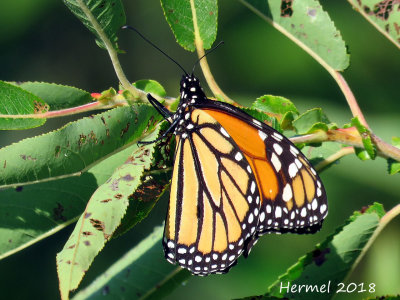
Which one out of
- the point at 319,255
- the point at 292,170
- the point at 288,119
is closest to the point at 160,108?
the point at 288,119

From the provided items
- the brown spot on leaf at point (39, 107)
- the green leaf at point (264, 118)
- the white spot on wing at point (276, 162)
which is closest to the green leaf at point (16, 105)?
the brown spot on leaf at point (39, 107)

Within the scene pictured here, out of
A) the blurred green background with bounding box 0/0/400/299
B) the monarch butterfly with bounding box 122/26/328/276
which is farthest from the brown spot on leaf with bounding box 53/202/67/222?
the blurred green background with bounding box 0/0/400/299

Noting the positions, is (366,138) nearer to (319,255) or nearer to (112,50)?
(319,255)

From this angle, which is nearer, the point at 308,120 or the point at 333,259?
the point at 308,120

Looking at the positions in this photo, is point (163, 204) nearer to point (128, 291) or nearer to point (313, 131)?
point (128, 291)

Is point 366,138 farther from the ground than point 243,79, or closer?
farther from the ground

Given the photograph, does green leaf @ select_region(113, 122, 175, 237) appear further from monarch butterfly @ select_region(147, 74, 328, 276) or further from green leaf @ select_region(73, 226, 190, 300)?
green leaf @ select_region(73, 226, 190, 300)
